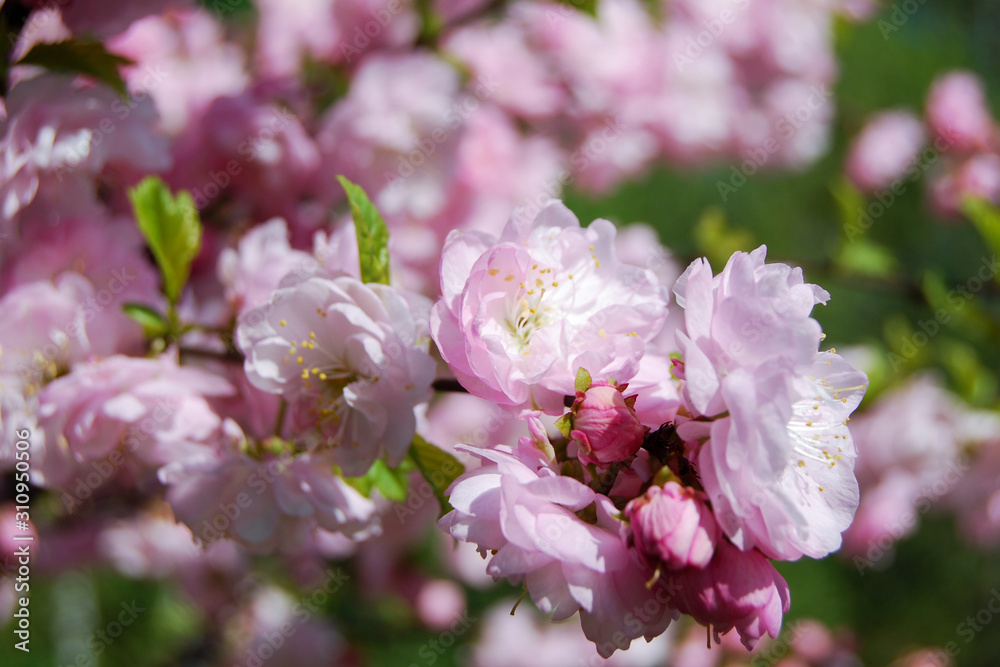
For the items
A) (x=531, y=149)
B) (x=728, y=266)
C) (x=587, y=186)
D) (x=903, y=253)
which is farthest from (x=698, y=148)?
(x=903, y=253)

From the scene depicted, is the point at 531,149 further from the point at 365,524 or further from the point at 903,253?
the point at 903,253

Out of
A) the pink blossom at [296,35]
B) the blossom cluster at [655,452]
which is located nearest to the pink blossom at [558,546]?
the blossom cluster at [655,452]

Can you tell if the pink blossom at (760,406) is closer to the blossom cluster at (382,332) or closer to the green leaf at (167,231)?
the blossom cluster at (382,332)

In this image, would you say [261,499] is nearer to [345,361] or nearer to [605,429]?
[345,361]

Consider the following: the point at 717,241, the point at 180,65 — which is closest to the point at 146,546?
the point at 180,65

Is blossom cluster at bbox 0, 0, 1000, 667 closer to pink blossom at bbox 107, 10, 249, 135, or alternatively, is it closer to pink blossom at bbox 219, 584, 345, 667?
pink blossom at bbox 107, 10, 249, 135

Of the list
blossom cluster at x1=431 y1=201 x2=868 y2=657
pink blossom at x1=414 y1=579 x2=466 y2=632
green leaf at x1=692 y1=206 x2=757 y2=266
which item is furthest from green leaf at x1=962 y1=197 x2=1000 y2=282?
pink blossom at x1=414 y1=579 x2=466 y2=632
